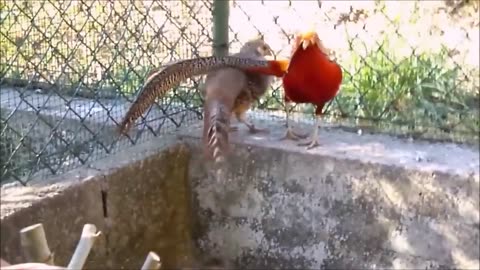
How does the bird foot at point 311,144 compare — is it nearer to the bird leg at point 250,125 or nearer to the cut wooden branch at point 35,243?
the bird leg at point 250,125

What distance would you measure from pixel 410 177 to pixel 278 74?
21.2 inches

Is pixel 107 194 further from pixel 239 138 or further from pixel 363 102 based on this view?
pixel 363 102

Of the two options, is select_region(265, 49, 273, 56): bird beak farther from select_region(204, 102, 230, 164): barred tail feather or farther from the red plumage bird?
select_region(204, 102, 230, 164): barred tail feather

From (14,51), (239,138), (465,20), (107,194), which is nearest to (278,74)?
(239,138)

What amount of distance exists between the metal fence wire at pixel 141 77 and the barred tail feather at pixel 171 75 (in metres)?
0.18

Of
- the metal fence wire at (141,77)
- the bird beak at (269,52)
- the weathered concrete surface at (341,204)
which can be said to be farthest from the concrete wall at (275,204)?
the bird beak at (269,52)

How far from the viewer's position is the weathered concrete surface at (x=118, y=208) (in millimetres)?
2221

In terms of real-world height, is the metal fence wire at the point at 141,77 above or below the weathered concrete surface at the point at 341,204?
above

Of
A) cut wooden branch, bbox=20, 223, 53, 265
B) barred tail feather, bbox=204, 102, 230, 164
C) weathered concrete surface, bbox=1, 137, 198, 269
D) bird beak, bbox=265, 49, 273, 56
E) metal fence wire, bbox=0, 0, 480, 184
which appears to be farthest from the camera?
bird beak, bbox=265, 49, 273, 56

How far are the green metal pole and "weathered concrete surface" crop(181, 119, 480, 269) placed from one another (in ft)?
1.10

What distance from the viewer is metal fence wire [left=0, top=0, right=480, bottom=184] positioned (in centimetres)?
260

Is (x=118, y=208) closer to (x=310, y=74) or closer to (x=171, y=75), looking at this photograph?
(x=171, y=75)

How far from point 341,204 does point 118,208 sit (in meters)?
0.67

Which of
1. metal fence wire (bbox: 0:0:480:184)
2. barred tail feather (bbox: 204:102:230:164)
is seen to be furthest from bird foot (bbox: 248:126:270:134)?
barred tail feather (bbox: 204:102:230:164)
